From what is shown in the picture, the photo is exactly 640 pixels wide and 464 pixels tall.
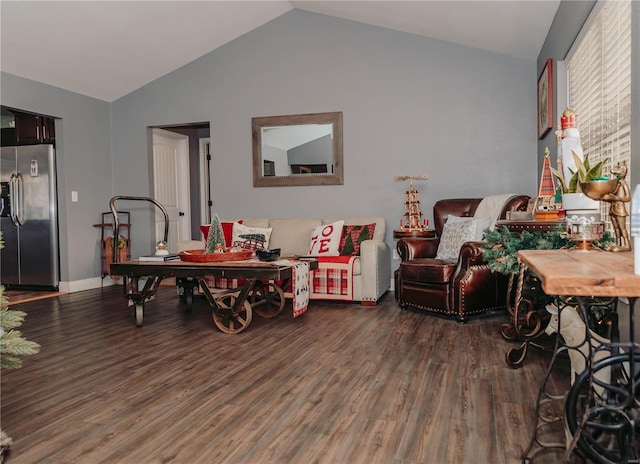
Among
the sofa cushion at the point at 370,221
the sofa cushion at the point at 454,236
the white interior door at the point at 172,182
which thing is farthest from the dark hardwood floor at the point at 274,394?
the white interior door at the point at 172,182

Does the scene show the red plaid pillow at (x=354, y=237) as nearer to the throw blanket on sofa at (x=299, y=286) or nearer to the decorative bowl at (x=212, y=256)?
the throw blanket on sofa at (x=299, y=286)

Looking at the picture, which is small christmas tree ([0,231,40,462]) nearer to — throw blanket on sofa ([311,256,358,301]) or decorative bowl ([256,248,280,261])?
decorative bowl ([256,248,280,261])

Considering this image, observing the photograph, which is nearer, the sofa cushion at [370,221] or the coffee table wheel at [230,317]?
the coffee table wheel at [230,317]

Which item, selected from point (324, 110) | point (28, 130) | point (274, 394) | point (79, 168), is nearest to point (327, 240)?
point (324, 110)

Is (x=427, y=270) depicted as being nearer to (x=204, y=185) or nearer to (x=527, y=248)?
(x=527, y=248)

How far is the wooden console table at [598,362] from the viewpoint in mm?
1162

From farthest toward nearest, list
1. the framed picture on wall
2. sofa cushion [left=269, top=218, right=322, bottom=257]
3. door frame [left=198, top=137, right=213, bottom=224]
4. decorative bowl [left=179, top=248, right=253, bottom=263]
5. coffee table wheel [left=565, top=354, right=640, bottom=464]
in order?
door frame [left=198, top=137, right=213, bottom=224], sofa cushion [left=269, top=218, right=322, bottom=257], the framed picture on wall, decorative bowl [left=179, top=248, right=253, bottom=263], coffee table wheel [left=565, top=354, right=640, bottom=464]

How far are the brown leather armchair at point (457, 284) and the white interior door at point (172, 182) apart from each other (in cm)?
375

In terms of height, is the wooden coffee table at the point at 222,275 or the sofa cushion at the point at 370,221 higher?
the sofa cushion at the point at 370,221

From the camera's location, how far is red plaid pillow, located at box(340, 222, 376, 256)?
501 cm

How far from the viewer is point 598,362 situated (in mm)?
1454

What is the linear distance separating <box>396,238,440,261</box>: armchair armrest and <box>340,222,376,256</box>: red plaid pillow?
0.53 meters

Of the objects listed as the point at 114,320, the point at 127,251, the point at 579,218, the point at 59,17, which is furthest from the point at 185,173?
the point at 579,218

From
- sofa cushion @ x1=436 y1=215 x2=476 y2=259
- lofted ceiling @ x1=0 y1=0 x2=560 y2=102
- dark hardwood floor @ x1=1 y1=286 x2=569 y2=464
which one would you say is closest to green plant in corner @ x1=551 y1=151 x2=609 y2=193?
dark hardwood floor @ x1=1 y1=286 x2=569 y2=464
